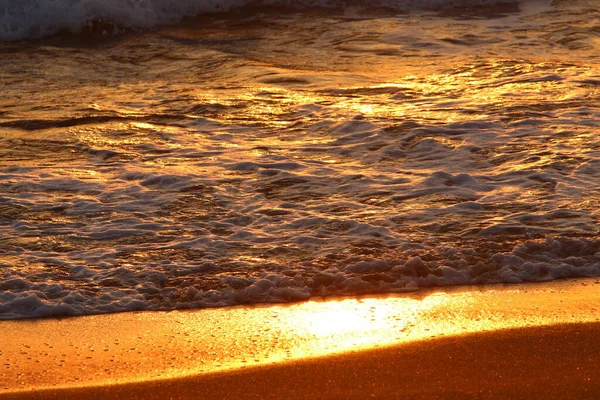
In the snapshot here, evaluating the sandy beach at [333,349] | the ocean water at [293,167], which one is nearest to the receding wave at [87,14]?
the ocean water at [293,167]

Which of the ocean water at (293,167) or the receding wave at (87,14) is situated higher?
the receding wave at (87,14)

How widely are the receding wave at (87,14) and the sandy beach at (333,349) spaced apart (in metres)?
9.98

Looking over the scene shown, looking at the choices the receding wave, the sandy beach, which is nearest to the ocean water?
the sandy beach

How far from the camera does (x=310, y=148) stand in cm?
710

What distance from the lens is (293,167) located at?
6.58 meters

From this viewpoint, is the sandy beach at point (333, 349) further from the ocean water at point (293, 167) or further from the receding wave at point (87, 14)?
the receding wave at point (87, 14)

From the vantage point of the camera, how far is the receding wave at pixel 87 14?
13.3 meters

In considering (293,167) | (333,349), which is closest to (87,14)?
(293,167)

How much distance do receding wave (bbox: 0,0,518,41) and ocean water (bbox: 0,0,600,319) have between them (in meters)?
0.92

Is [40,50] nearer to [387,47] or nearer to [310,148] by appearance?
[387,47]

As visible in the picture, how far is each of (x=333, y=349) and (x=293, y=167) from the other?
2.92 meters

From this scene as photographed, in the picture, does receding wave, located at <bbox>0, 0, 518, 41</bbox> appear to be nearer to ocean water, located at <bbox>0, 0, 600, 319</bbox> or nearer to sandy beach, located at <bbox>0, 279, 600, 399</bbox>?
ocean water, located at <bbox>0, 0, 600, 319</bbox>

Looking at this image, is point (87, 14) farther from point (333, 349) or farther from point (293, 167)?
point (333, 349)

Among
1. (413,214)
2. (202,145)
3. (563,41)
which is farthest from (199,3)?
(413,214)
